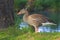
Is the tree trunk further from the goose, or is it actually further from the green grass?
the green grass

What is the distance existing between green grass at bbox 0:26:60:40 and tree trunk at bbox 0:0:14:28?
913 mm

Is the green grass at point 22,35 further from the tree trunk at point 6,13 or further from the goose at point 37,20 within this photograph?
the tree trunk at point 6,13

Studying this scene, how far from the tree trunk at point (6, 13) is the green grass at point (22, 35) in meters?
0.91

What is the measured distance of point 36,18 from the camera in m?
10.2

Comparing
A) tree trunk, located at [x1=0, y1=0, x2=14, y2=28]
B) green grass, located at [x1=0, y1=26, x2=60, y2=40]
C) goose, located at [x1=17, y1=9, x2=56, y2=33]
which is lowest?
green grass, located at [x1=0, y1=26, x2=60, y2=40]

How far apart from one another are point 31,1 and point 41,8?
1.53m

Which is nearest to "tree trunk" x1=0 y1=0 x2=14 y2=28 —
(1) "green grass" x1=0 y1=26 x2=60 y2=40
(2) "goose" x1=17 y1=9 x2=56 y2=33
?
(2) "goose" x1=17 y1=9 x2=56 y2=33

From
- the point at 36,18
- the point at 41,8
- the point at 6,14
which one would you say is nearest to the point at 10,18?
the point at 6,14

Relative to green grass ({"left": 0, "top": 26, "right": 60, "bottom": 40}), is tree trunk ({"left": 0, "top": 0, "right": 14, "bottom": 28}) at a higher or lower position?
higher

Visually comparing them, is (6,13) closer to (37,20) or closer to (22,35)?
(37,20)

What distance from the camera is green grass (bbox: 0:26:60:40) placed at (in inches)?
340

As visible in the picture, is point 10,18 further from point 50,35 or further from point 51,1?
point 51,1

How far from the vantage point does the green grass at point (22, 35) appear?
8625mm

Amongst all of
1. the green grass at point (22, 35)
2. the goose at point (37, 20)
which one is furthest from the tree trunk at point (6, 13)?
the green grass at point (22, 35)
